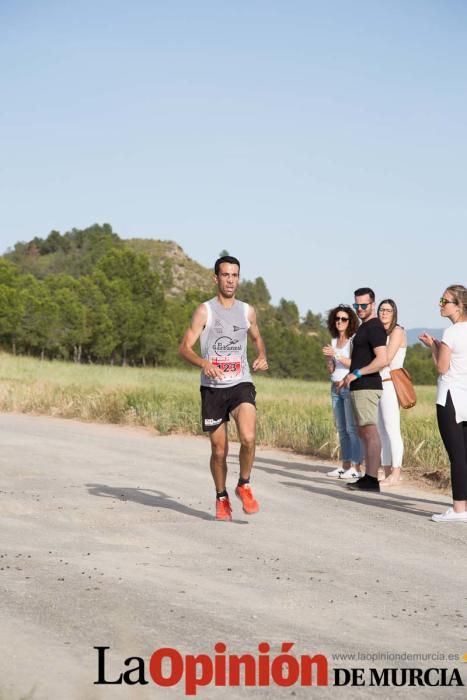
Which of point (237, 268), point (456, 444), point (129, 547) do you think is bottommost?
point (129, 547)

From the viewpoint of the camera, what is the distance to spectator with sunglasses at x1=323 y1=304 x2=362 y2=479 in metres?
12.9

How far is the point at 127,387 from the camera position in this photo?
26.0 metres

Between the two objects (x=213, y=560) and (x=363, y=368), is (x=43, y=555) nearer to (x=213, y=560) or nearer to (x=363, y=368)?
(x=213, y=560)

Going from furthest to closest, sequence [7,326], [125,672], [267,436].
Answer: [7,326], [267,436], [125,672]

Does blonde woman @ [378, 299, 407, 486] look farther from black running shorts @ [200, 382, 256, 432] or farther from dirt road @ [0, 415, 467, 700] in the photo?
black running shorts @ [200, 382, 256, 432]

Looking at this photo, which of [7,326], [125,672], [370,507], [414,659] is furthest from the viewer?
[7,326]

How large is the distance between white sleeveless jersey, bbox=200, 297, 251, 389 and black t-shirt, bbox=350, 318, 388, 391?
2857 millimetres

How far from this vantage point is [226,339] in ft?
29.6

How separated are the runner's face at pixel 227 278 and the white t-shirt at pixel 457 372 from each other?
1976 mm

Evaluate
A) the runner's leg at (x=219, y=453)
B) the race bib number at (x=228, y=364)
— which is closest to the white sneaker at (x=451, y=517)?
the runner's leg at (x=219, y=453)

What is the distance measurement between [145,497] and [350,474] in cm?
319

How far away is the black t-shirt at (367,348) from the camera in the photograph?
11695 millimetres

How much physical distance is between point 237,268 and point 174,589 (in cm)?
338

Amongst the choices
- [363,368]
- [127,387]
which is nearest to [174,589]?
[363,368]
